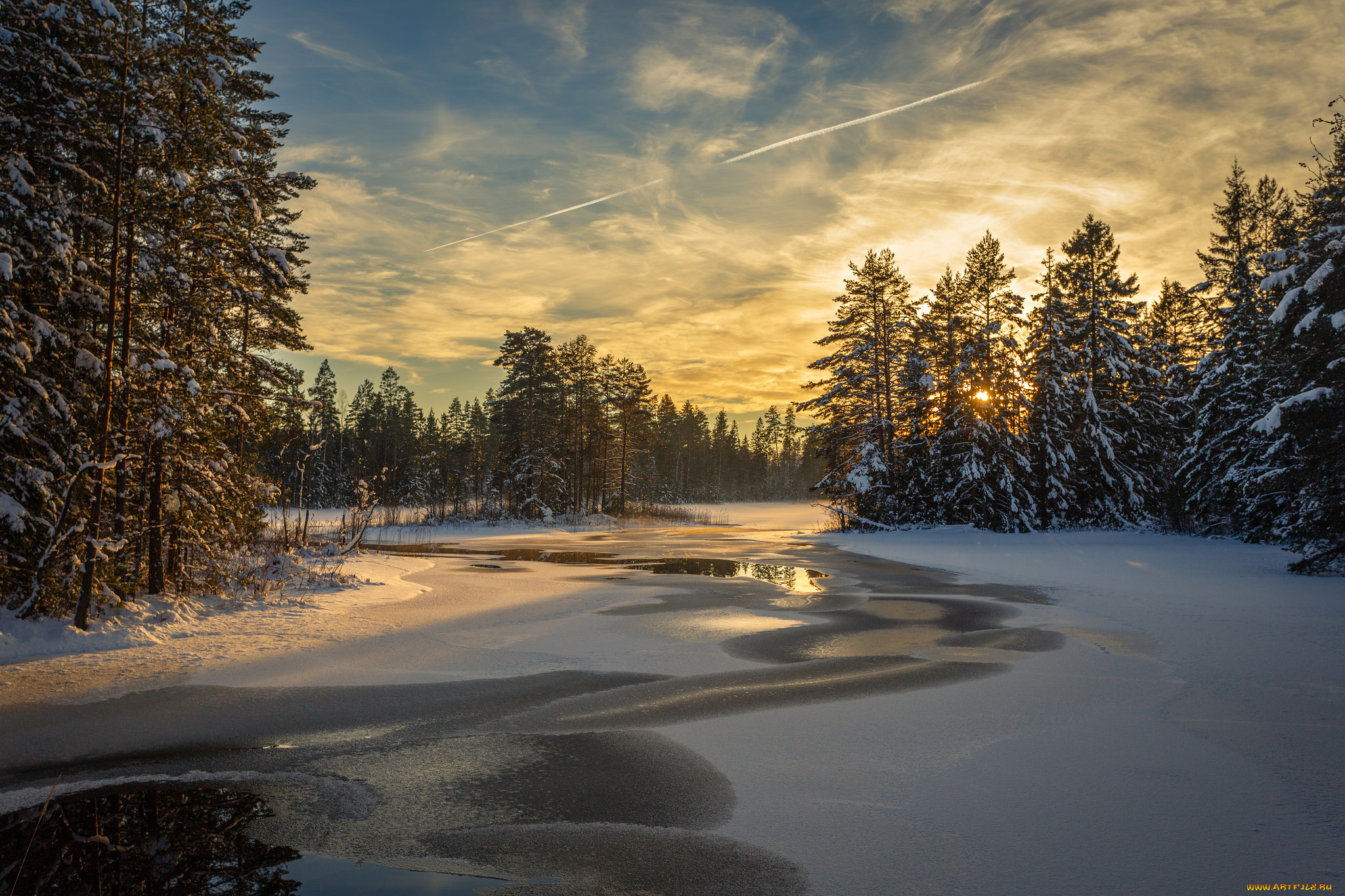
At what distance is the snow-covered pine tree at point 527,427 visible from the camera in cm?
4284

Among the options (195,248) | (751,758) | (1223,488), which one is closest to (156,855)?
(751,758)

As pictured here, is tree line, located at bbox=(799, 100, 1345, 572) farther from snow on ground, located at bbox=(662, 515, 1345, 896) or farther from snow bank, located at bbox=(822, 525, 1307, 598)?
snow on ground, located at bbox=(662, 515, 1345, 896)

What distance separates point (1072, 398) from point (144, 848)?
33.2 metres

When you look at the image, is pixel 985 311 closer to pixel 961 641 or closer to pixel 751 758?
pixel 961 641

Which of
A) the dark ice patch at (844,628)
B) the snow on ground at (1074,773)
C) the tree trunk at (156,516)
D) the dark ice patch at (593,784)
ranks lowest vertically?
the dark ice patch at (844,628)

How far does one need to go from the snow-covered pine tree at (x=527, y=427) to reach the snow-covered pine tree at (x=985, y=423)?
23334 mm

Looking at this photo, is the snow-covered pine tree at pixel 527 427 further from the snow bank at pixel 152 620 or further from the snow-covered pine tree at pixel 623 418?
the snow bank at pixel 152 620

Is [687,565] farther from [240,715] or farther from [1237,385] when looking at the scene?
[1237,385]

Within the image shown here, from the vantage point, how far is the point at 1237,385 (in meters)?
23.4

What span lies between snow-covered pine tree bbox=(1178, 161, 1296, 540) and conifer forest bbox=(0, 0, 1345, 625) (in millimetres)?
115

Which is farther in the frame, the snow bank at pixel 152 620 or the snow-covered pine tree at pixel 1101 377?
the snow-covered pine tree at pixel 1101 377

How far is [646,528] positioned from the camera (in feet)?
140

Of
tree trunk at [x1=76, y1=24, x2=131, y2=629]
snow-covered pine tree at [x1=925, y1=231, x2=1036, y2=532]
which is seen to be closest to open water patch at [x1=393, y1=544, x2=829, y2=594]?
tree trunk at [x1=76, y1=24, x2=131, y2=629]

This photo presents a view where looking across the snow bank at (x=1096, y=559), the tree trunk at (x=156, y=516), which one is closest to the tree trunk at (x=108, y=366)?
the tree trunk at (x=156, y=516)
